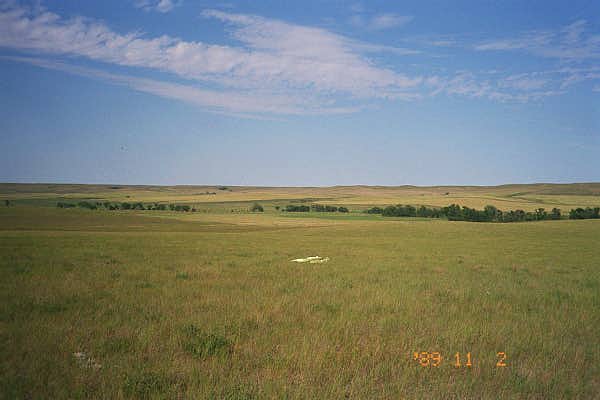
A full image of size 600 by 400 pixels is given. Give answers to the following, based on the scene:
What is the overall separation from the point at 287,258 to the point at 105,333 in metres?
15.3

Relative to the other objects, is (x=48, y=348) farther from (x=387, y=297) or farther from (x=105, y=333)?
(x=387, y=297)

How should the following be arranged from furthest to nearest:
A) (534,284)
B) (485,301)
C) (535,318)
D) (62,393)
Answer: (534,284) → (485,301) → (535,318) → (62,393)

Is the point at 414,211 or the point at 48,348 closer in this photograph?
the point at 48,348

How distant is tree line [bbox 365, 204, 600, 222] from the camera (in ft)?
298

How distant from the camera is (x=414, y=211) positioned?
11119cm

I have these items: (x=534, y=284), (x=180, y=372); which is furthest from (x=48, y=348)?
(x=534, y=284)

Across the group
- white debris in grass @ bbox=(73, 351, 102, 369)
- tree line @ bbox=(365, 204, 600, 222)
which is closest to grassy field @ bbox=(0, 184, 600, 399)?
white debris in grass @ bbox=(73, 351, 102, 369)

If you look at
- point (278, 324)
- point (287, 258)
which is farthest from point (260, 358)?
point (287, 258)

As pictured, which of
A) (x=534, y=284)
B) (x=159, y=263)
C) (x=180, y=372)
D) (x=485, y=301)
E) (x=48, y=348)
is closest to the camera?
(x=180, y=372)

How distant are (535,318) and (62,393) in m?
9.47
